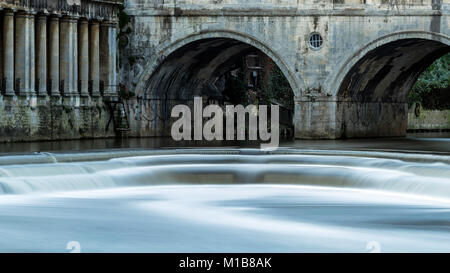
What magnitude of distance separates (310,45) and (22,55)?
33.3 ft

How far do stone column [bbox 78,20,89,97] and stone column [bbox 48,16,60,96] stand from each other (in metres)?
1.53

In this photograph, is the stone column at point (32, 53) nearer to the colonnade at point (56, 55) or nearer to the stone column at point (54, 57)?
the colonnade at point (56, 55)

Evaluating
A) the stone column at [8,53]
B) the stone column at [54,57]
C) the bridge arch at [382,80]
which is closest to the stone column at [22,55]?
the stone column at [8,53]

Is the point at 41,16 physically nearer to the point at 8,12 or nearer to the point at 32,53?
the point at 32,53

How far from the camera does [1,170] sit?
696 inches

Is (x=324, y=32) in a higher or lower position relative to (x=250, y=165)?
higher

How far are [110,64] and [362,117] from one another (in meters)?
9.93

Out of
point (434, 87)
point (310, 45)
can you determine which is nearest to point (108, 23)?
point (310, 45)

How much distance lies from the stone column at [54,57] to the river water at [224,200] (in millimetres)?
4989
